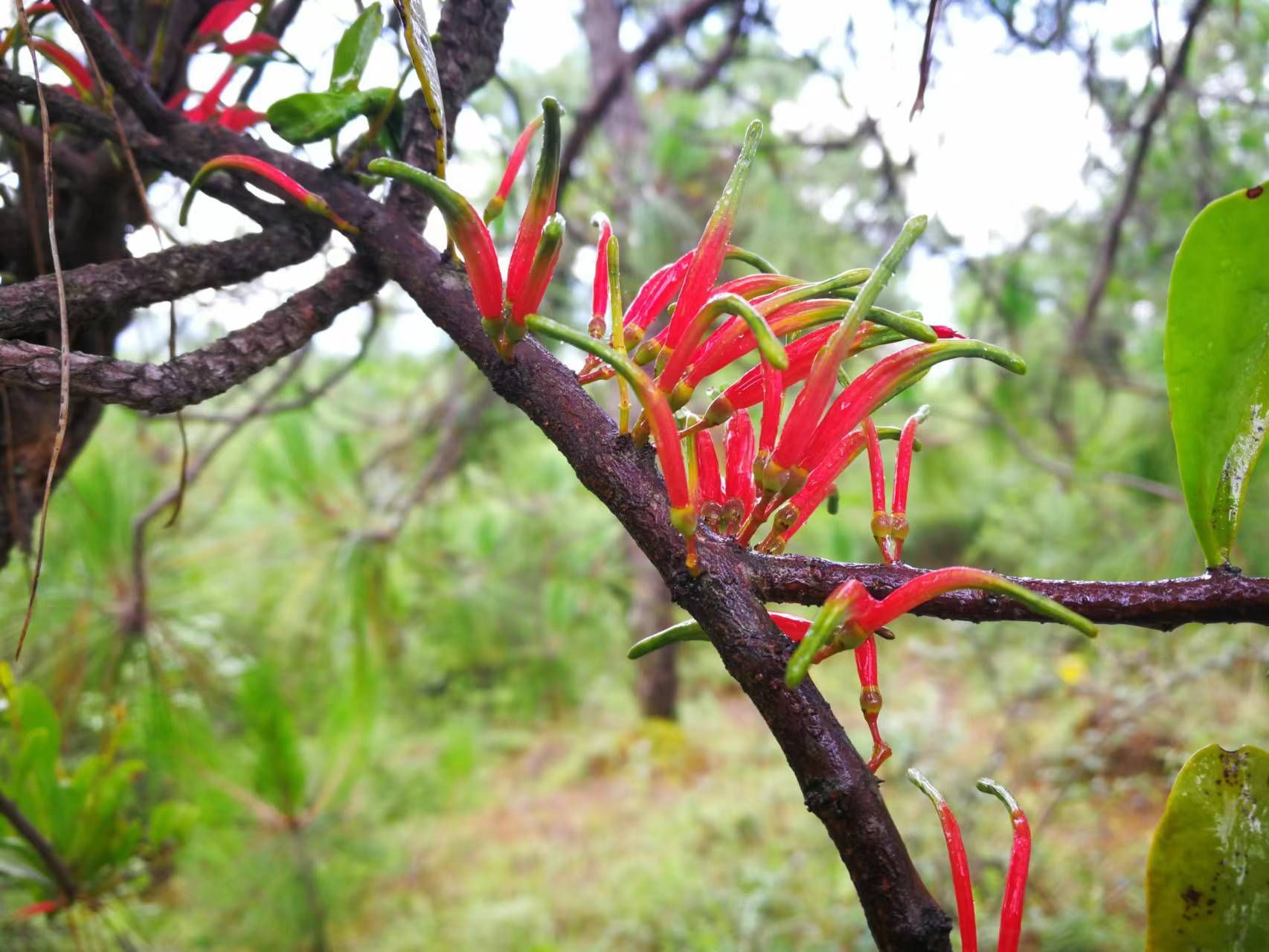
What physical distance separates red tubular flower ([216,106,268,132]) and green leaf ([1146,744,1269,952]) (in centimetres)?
45

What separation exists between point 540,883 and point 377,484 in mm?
1143

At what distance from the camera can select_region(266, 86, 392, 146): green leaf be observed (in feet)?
1.00

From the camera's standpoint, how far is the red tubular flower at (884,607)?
0.64ft

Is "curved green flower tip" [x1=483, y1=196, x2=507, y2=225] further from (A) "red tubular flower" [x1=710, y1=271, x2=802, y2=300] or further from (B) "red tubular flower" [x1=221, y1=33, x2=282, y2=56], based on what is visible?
(B) "red tubular flower" [x1=221, y1=33, x2=282, y2=56]

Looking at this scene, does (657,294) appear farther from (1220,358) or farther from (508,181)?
(1220,358)

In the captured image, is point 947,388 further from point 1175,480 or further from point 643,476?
Result: point 643,476

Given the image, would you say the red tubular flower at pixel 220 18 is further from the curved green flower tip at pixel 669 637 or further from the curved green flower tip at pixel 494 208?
the curved green flower tip at pixel 669 637

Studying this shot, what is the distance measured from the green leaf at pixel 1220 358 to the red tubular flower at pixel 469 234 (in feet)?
0.66

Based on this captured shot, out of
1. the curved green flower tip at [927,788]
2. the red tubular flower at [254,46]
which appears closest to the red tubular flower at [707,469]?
the curved green flower tip at [927,788]

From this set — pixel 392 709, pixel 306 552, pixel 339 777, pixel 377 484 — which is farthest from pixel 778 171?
pixel 392 709

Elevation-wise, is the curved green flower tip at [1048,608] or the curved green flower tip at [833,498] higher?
the curved green flower tip at [833,498]

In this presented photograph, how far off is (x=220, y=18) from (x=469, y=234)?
28 cm

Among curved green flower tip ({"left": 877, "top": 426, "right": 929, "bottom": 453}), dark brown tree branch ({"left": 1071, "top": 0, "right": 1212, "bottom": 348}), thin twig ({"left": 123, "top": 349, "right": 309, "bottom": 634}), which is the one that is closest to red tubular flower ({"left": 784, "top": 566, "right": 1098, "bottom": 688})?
curved green flower tip ({"left": 877, "top": 426, "right": 929, "bottom": 453})

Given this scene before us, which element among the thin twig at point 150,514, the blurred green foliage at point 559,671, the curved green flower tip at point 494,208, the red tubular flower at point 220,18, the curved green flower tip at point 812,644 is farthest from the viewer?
the blurred green foliage at point 559,671
